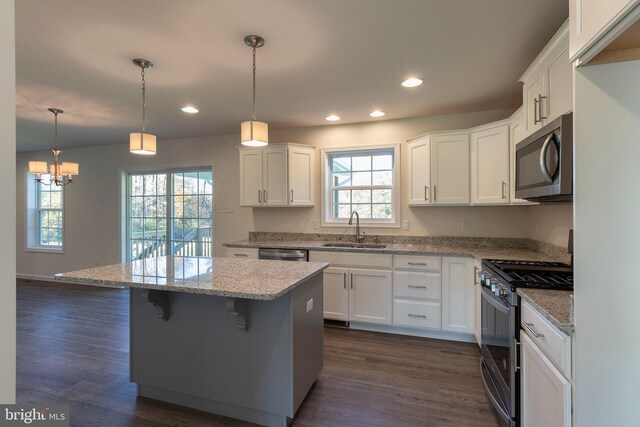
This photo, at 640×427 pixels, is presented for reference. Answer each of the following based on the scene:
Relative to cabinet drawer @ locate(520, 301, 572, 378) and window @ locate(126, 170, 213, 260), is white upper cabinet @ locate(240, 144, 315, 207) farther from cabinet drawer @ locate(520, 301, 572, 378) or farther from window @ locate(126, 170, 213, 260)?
cabinet drawer @ locate(520, 301, 572, 378)

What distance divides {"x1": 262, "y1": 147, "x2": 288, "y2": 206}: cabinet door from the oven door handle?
255 centimetres

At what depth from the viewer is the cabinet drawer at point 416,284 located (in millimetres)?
3168

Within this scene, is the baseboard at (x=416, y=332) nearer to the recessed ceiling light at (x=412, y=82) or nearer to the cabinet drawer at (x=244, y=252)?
the cabinet drawer at (x=244, y=252)

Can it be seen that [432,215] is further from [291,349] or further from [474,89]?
[291,349]

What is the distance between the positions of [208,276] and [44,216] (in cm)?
631

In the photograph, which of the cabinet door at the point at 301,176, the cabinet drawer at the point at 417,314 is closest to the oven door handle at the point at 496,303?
the cabinet drawer at the point at 417,314

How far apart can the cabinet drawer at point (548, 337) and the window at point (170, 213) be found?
14.3 ft

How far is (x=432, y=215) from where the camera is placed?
3773mm

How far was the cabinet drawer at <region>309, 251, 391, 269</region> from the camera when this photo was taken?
132 inches

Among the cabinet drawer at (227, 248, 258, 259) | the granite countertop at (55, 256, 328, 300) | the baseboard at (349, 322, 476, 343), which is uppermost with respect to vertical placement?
the granite countertop at (55, 256, 328, 300)

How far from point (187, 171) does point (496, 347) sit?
476 cm

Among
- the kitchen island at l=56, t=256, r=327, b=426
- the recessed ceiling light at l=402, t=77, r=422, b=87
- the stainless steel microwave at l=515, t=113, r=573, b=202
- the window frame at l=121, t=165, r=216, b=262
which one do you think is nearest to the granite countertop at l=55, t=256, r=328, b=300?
the kitchen island at l=56, t=256, r=327, b=426

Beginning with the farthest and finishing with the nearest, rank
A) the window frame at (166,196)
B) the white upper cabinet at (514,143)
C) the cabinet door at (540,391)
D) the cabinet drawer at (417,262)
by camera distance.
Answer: the window frame at (166,196) < the cabinet drawer at (417,262) < the white upper cabinet at (514,143) < the cabinet door at (540,391)

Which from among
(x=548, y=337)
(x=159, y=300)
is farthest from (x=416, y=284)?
(x=159, y=300)
